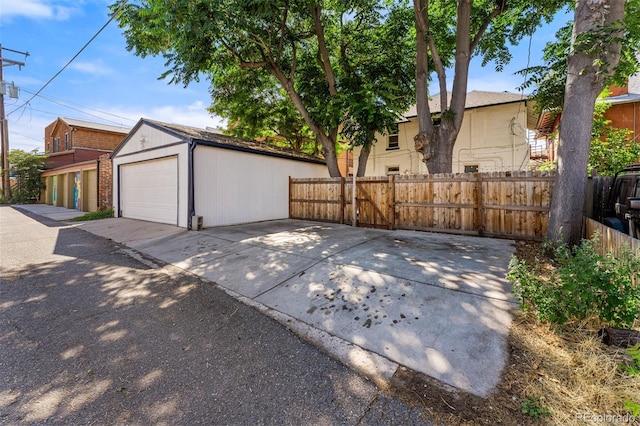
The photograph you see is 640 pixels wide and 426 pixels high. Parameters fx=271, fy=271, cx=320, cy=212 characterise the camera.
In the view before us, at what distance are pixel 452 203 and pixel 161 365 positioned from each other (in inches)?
286

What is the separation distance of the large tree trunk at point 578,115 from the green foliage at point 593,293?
1.96 m

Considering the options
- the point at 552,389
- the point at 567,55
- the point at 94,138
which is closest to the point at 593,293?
the point at 552,389

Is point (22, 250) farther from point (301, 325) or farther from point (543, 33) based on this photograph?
point (543, 33)

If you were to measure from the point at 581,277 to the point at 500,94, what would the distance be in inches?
605

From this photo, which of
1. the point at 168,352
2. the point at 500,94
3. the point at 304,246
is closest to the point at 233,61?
the point at 304,246

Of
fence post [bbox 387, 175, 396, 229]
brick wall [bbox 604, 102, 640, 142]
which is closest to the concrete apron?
fence post [bbox 387, 175, 396, 229]

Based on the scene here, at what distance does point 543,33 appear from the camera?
30.1ft

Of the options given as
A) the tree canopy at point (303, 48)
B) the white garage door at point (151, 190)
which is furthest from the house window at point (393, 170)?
the white garage door at point (151, 190)

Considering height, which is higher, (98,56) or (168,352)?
(98,56)

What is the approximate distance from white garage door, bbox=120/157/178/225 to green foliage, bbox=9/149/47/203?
51.3ft

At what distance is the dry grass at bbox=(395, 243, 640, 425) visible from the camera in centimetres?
173

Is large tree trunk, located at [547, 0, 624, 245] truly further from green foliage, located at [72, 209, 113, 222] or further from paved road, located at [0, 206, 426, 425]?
green foliage, located at [72, 209, 113, 222]

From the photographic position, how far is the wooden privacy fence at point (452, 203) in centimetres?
642

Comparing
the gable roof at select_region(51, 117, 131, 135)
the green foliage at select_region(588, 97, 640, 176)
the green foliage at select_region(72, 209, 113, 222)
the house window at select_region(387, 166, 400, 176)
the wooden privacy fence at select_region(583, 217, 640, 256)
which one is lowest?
the wooden privacy fence at select_region(583, 217, 640, 256)
